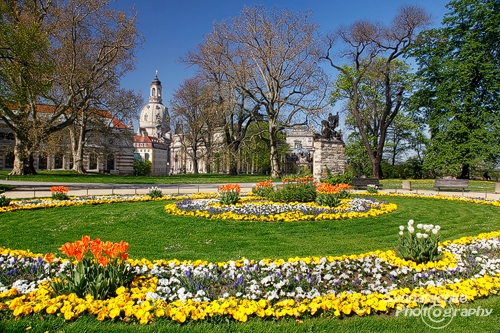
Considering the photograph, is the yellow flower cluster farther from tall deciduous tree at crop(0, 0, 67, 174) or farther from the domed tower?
the domed tower

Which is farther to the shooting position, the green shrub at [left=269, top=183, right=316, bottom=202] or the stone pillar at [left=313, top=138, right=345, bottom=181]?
the stone pillar at [left=313, top=138, right=345, bottom=181]

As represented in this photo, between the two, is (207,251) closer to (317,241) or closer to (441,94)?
(317,241)

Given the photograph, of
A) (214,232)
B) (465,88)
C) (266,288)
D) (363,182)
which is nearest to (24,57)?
(214,232)

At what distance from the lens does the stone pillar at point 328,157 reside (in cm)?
2422

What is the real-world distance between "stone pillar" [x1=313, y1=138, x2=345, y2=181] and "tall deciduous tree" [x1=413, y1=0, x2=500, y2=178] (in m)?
14.1

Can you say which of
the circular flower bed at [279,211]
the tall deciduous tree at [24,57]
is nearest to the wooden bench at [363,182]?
the circular flower bed at [279,211]

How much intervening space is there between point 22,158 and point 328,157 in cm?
2377

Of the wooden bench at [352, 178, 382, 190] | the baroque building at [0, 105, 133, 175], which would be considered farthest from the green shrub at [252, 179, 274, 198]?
the baroque building at [0, 105, 133, 175]

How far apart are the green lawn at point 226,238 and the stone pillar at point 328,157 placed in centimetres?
1072

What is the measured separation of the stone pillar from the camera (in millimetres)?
24219

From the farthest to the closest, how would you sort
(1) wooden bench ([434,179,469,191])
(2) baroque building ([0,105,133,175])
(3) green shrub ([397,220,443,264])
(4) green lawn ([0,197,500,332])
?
1. (2) baroque building ([0,105,133,175])
2. (1) wooden bench ([434,179,469,191])
3. (3) green shrub ([397,220,443,264])
4. (4) green lawn ([0,197,500,332])

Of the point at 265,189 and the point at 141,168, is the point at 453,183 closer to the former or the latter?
the point at 265,189

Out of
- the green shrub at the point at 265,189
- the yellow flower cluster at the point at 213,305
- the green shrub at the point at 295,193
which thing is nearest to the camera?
the yellow flower cluster at the point at 213,305

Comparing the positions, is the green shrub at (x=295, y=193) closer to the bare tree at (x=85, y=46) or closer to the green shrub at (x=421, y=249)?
the green shrub at (x=421, y=249)
